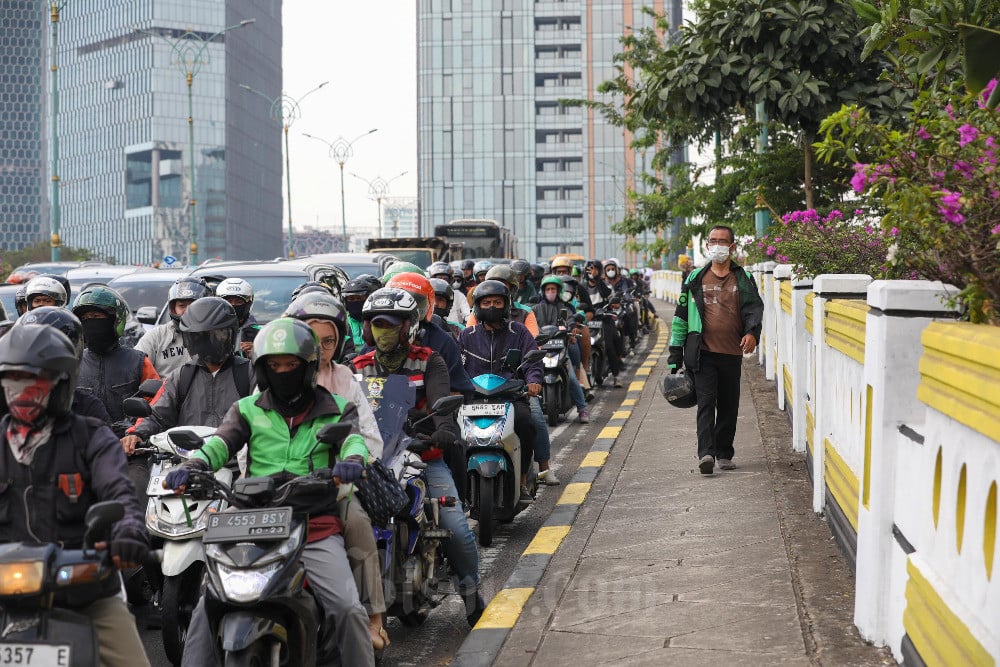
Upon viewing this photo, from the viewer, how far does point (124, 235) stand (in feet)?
443

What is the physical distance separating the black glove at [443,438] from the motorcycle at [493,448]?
6.12 feet

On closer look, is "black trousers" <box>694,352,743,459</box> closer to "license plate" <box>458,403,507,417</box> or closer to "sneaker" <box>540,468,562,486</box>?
"sneaker" <box>540,468,562,486</box>

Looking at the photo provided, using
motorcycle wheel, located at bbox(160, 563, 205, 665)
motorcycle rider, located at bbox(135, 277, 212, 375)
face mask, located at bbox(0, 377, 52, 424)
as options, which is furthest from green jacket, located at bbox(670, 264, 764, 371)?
face mask, located at bbox(0, 377, 52, 424)

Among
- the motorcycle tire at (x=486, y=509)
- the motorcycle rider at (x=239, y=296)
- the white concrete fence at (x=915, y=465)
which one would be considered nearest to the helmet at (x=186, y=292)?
the motorcycle rider at (x=239, y=296)

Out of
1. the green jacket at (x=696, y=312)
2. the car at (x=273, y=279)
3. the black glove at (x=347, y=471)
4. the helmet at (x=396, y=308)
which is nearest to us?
the black glove at (x=347, y=471)

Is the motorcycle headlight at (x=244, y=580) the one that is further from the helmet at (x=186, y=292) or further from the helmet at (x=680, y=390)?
the helmet at (x=680, y=390)

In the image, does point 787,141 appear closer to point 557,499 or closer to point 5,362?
point 557,499

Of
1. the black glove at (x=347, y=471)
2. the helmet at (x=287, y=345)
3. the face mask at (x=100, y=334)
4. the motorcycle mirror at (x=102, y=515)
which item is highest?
the helmet at (x=287, y=345)

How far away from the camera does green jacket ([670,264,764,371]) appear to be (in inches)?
422

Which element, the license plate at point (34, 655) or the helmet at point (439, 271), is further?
the helmet at point (439, 271)

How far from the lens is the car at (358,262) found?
60.8 feet

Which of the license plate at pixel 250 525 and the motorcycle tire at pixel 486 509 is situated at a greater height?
the license plate at pixel 250 525

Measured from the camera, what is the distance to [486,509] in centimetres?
888

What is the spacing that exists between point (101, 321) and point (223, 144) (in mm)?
123262
